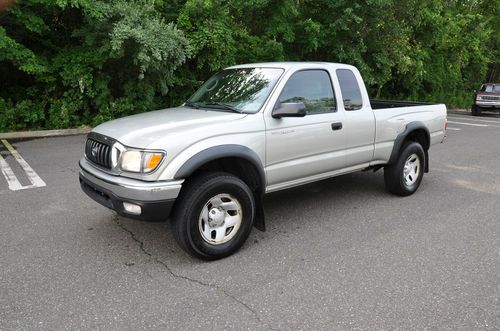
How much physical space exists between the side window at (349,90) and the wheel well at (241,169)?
60.5 inches

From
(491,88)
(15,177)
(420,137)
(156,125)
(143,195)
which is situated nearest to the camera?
(143,195)

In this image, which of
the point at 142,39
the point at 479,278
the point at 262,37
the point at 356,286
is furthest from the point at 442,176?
the point at 262,37

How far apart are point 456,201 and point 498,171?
2.55m

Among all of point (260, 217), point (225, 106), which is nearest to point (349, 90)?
point (225, 106)

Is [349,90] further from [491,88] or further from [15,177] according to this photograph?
[491,88]

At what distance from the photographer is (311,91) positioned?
4.66 meters

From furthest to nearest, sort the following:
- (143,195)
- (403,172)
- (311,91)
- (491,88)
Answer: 1. (491,88)
2. (403,172)
3. (311,91)
4. (143,195)

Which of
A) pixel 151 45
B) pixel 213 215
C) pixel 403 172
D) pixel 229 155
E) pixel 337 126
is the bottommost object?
pixel 403 172

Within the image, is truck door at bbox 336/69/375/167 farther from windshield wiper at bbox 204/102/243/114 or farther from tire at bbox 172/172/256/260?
tire at bbox 172/172/256/260

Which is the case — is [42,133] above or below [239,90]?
below

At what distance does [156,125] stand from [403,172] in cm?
354

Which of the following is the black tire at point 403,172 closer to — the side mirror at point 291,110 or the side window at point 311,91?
the side window at point 311,91

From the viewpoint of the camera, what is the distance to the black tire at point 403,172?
565 centimetres

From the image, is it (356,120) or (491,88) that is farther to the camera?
(491,88)
